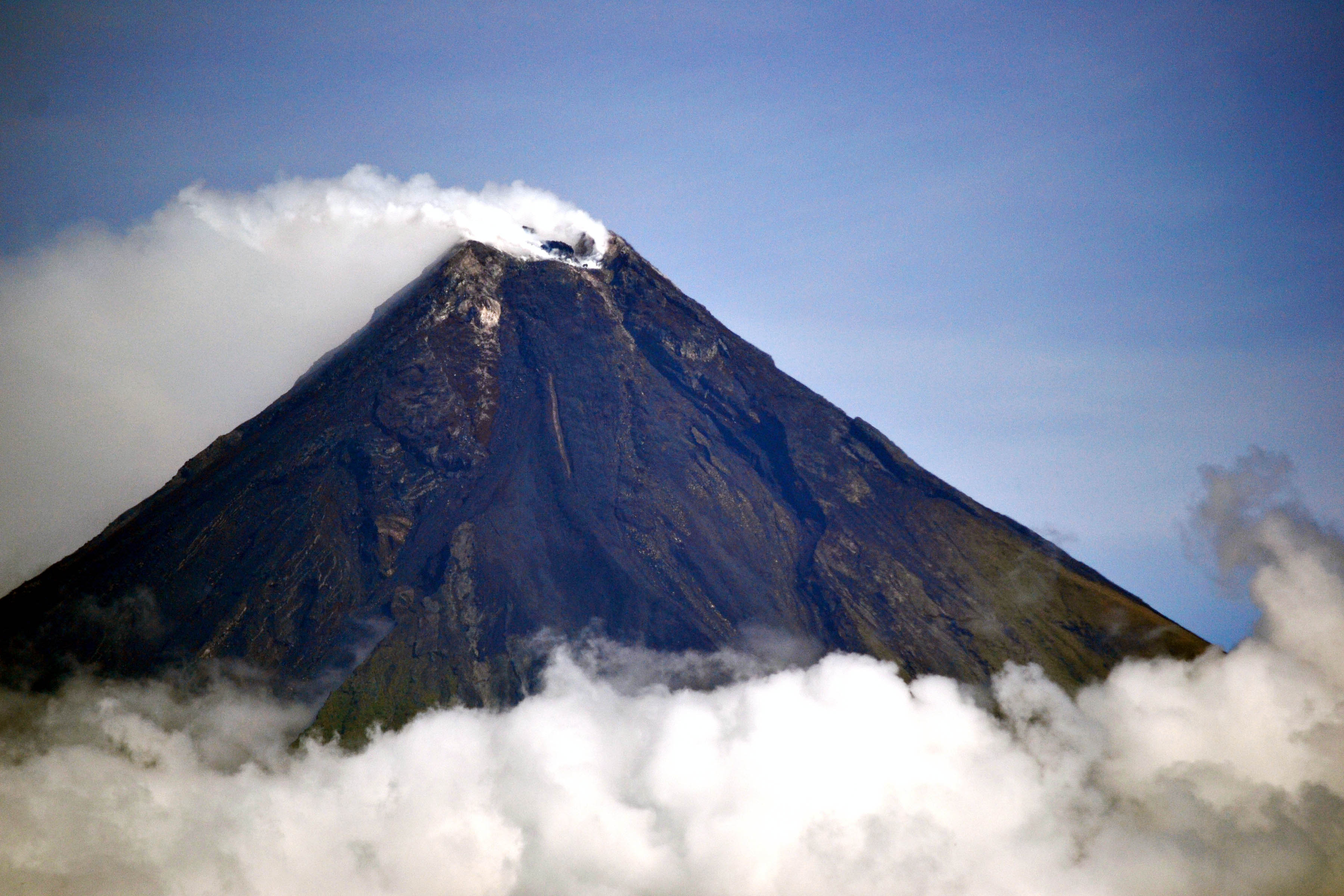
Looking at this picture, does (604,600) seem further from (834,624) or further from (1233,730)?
(1233,730)

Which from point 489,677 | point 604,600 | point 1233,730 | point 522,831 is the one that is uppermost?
point 1233,730

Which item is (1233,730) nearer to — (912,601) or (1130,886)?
(1130,886)

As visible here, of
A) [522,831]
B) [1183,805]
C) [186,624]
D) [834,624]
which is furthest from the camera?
[834,624]

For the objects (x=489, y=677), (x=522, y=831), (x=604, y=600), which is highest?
(x=604, y=600)

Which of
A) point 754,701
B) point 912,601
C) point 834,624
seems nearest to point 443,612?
point 754,701

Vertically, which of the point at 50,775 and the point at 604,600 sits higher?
the point at 604,600

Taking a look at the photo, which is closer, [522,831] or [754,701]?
[522,831]

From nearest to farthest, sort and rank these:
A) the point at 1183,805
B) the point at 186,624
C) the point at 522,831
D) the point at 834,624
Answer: the point at 522,831 → the point at 1183,805 → the point at 186,624 → the point at 834,624

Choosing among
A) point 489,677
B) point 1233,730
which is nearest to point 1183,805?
point 1233,730

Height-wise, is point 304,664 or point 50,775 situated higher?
point 304,664
